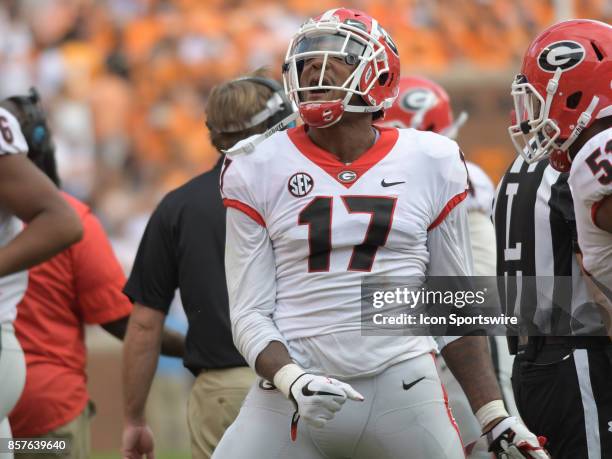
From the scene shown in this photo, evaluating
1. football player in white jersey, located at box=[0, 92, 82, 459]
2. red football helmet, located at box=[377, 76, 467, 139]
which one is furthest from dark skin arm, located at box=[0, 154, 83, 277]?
red football helmet, located at box=[377, 76, 467, 139]

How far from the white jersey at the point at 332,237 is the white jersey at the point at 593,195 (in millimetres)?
407

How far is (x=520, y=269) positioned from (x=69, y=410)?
82.8 inches

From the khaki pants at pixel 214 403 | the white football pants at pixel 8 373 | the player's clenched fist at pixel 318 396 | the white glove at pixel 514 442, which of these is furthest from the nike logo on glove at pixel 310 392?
the khaki pants at pixel 214 403

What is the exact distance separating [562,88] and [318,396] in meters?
1.24

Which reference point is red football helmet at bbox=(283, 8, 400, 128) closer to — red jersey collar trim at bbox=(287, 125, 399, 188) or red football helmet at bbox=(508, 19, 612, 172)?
red jersey collar trim at bbox=(287, 125, 399, 188)

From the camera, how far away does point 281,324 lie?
358cm

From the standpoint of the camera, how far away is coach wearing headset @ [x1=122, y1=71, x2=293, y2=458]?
4734mm

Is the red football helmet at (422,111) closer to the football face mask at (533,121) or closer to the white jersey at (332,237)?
the football face mask at (533,121)

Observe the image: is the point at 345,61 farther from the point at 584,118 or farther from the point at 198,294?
the point at 198,294

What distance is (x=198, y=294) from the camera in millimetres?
4750

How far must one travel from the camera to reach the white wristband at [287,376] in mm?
3328

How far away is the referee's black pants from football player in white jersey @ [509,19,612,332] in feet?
0.59

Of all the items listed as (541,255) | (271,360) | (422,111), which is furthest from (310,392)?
(422,111)

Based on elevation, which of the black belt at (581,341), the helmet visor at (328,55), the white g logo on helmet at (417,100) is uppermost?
the helmet visor at (328,55)
